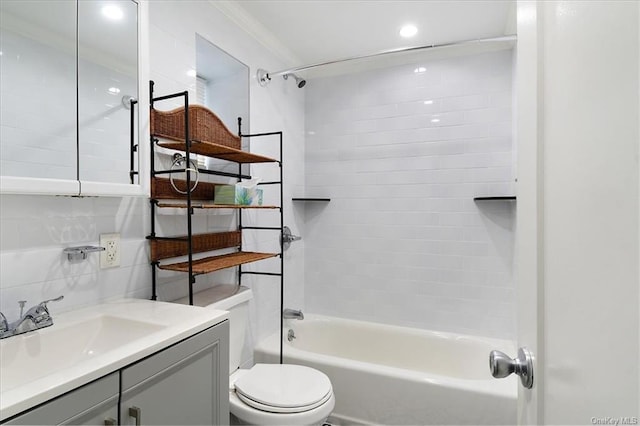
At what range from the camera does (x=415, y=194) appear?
272 cm

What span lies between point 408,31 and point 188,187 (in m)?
1.90

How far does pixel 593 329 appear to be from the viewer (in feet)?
1.45

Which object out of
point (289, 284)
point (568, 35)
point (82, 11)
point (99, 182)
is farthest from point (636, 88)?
point (289, 284)

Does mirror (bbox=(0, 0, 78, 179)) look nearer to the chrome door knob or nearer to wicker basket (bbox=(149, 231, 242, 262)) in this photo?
wicker basket (bbox=(149, 231, 242, 262))

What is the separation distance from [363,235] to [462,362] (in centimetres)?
120

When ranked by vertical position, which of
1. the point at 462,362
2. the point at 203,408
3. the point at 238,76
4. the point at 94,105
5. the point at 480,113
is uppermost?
the point at 238,76

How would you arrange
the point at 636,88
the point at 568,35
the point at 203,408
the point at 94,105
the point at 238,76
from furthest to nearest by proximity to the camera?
1. the point at 238,76
2. the point at 94,105
3. the point at 203,408
4. the point at 568,35
5. the point at 636,88

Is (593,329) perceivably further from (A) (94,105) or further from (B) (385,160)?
(B) (385,160)

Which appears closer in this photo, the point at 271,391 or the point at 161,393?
the point at 161,393

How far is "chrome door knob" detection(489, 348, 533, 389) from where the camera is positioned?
712mm

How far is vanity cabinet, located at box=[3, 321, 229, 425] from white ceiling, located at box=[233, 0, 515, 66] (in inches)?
74.4

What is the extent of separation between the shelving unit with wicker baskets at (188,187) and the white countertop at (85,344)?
253 millimetres

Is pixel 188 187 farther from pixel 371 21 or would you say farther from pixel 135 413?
pixel 371 21

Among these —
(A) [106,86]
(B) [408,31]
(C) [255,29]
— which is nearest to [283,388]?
(A) [106,86]
